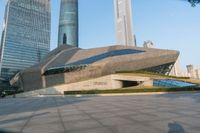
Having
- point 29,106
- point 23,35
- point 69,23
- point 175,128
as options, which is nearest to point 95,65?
point 29,106

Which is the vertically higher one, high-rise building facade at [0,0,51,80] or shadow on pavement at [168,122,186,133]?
high-rise building facade at [0,0,51,80]

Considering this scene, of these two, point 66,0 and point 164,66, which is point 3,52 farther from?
point 164,66

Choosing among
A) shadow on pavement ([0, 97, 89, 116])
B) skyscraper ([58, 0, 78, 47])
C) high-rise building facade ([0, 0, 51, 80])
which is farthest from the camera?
skyscraper ([58, 0, 78, 47])

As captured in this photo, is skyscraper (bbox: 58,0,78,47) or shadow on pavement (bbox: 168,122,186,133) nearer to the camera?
shadow on pavement (bbox: 168,122,186,133)

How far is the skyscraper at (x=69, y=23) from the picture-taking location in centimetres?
17775

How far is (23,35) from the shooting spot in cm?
14238

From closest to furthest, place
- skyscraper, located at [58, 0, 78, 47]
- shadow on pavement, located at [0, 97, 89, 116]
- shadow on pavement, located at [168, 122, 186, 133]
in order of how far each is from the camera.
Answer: shadow on pavement, located at [168, 122, 186, 133] → shadow on pavement, located at [0, 97, 89, 116] → skyscraper, located at [58, 0, 78, 47]

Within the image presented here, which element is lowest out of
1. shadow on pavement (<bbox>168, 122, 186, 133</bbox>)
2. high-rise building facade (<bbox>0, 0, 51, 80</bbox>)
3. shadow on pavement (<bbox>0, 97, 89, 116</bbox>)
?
shadow on pavement (<bbox>168, 122, 186, 133</bbox>)

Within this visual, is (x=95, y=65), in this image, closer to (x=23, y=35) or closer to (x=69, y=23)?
(x=23, y=35)

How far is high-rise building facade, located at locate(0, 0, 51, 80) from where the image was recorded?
131 metres

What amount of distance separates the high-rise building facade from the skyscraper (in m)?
14.3

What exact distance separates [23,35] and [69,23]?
157 feet

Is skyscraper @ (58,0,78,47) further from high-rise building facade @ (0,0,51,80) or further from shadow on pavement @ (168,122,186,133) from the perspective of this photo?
shadow on pavement @ (168,122,186,133)

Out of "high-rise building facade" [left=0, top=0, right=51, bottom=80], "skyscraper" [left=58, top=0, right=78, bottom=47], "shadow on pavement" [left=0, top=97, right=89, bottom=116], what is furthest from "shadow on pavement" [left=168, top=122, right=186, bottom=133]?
"skyscraper" [left=58, top=0, right=78, bottom=47]
